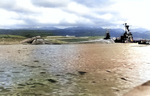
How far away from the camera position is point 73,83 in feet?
29.3

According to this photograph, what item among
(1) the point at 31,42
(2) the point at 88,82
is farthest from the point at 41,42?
(2) the point at 88,82

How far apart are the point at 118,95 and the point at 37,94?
3.59 m

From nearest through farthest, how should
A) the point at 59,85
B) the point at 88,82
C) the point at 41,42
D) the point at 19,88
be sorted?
the point at 19,88 < the point at 59,85 < the point at 88,82 < the point at 41,42

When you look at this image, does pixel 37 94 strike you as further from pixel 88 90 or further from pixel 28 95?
pixel 88 90

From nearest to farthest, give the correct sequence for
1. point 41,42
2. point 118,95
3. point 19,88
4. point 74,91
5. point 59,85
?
point 118,95, point 74,91, point 19,88, point 59,85, point 41,42

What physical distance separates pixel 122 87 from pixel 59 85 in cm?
329

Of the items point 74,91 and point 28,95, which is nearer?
point 28,95

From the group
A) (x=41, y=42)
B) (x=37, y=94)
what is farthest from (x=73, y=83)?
(x=41, y=42)

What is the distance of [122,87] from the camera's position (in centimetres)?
820

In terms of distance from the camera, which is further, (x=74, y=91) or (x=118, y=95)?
(x=74, y=91)

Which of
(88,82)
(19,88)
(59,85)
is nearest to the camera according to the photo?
(19,88)

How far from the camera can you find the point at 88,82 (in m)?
9.26

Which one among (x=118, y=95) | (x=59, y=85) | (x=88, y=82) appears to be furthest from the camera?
(x=88, y=82)

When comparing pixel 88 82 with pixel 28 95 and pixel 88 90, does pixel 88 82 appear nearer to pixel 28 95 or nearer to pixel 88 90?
pixel 88 90
